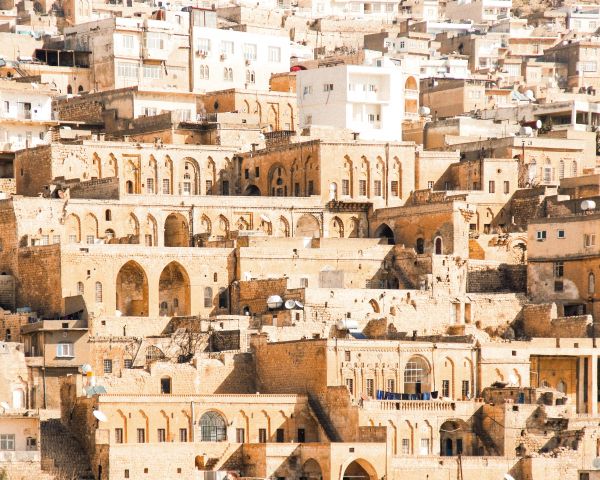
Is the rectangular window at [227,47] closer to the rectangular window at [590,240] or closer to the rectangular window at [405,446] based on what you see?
the rectangular window at [590,240]

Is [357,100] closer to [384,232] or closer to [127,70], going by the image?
[384,232]

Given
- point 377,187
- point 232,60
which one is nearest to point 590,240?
point 377,187

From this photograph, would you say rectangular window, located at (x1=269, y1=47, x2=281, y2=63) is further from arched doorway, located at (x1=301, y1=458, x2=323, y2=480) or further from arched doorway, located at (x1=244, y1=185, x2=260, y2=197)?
arched doorway, located at (x1=301, y1=458, x2=323, y2=480)

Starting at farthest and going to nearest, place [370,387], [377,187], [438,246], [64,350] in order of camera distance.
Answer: [377,187], [438,246], [64,350], [370,387]

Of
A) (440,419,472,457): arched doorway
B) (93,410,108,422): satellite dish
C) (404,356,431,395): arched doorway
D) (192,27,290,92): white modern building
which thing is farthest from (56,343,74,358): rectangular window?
(192,27,290,92): white modern building

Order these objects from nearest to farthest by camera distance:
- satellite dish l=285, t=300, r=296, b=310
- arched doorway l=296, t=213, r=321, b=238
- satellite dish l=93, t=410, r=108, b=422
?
satellite dish l=93, t=410, r=108, b=422 → satellite dish l=285, t=300, r=296, b=310 → arched doorway l=296, t=213, r=321, b=238

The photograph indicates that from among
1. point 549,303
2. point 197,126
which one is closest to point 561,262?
point 549,303
